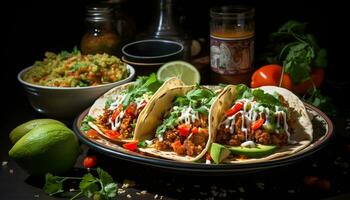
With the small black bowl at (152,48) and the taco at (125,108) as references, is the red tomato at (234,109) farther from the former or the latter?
the small black bowl at (152,48)

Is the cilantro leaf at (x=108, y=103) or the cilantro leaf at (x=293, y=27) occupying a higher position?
the cilantro leaf at (x=293, y=27)

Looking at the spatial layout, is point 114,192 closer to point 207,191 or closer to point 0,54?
point 207,191

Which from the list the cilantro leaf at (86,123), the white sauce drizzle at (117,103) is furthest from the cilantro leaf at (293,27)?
the cilantro leaf at (86,123)

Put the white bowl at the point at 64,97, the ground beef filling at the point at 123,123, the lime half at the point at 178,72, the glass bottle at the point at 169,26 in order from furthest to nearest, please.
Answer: the glass bottle at the point at 169,26, the lime half at the point at 178,72, the white bowl at the point at 64,97, the ground beef filling at the point at 123,123

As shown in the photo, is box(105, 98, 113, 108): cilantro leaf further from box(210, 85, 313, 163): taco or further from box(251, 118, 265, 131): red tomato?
box(251, 118, 265, 131): red tomato

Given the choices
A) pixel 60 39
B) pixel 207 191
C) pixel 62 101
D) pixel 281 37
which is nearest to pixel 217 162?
pixel 207 191

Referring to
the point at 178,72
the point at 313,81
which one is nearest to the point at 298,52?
the point at 313,81
